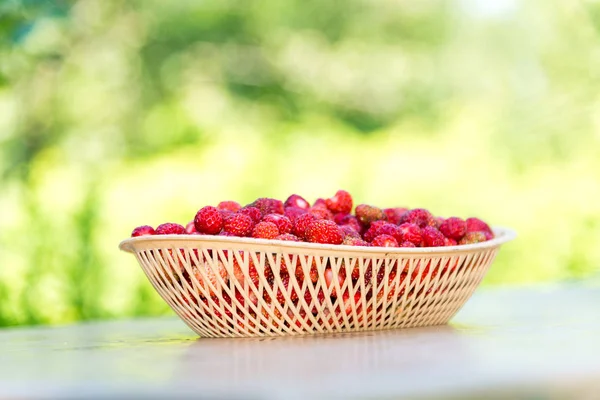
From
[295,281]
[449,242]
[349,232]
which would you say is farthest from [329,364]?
[449,242]

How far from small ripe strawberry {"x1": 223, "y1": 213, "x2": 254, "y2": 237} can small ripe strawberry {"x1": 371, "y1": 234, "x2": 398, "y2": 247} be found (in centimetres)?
17

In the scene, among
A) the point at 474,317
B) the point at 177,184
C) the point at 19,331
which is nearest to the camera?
the point at 474,317

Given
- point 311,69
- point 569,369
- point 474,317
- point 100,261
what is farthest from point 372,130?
point 569,369

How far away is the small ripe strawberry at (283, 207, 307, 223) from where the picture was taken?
1239mm

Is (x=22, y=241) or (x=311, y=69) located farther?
(x=311, y=69)

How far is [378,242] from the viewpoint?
1.16 m

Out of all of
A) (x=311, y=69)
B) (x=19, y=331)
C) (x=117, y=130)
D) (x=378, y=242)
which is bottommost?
(x=19, y=331)

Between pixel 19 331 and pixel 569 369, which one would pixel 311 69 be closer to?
pixel 19 331

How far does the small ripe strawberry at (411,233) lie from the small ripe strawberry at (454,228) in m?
0.10

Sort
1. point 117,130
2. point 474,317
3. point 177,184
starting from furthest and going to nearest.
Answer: point 117,130 < point 177,184 < point 474,317

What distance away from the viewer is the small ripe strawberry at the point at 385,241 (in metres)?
1.15

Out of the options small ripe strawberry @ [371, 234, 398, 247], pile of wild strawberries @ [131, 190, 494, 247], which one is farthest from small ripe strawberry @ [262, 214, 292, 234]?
small ripe strawberry @ [371, 234, 398, 247]

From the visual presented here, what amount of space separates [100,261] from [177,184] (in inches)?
18.8

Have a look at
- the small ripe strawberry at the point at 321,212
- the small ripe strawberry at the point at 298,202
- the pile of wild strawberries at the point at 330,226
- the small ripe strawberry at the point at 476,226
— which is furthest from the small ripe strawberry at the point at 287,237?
the small ripe strawberry at the point at 476,226
